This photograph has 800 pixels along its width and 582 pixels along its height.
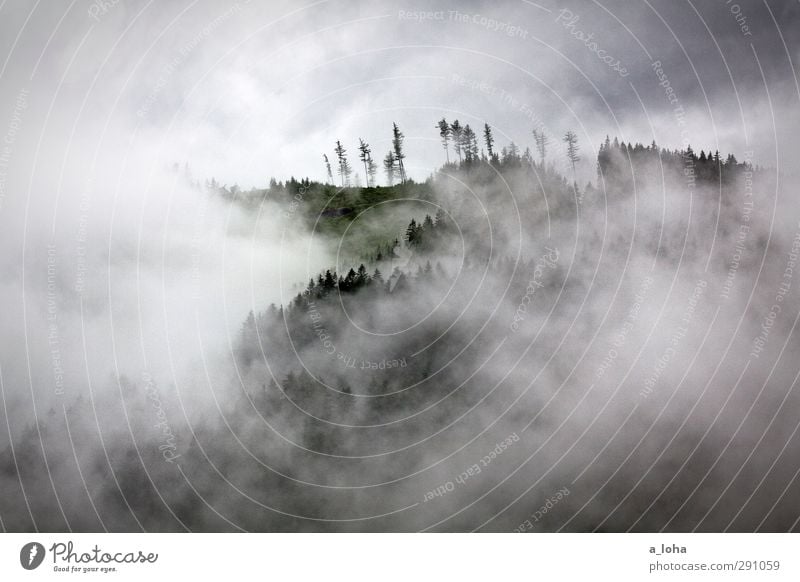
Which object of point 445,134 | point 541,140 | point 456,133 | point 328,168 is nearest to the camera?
point 541,140

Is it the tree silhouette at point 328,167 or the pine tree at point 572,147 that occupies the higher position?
the tree silhouette at point 328,167

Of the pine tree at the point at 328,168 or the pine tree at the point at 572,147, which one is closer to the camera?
the pine tree at the point at 328,168

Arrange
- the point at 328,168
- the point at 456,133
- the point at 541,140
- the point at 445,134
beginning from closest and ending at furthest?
1. the point at 541,140
2. the point at 456,133
3. the point at 328,168
4. the point at 445,134

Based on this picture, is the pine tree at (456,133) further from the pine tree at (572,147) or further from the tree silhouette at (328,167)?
the tree silhouette at (328,167)

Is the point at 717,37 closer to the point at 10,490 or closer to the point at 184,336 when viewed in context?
the point at 184,336

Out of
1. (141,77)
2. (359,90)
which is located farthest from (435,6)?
(141,77)

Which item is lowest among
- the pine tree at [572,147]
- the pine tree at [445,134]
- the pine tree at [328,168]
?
the pine tree at [572,147]

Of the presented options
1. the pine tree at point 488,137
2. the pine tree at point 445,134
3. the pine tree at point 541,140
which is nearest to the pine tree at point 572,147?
the pine tree at point 541,140

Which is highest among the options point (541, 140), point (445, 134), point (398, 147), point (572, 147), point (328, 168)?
point (445, 134)

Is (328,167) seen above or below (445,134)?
below

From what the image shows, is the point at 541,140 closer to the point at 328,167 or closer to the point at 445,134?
the point at 445,134

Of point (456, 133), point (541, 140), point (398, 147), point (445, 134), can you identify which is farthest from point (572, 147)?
point (398, 147)
